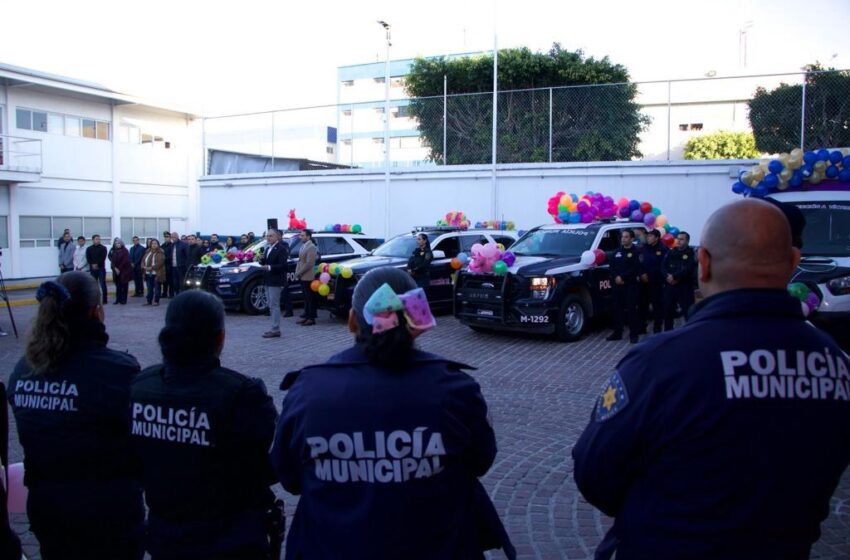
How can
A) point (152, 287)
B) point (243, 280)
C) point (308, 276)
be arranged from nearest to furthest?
point (308, 276)
point (243, 280)
point (152, 287)

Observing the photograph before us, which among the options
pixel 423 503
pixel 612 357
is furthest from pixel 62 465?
pixel 612 357

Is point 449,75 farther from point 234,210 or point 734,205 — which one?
point 734,205

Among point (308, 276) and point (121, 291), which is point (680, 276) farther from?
point (121, 291)

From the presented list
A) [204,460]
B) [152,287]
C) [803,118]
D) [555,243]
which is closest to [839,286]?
[555,243]

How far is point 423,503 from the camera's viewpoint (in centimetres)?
231

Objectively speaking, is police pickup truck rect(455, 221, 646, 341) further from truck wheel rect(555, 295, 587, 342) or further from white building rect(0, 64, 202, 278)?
white building rect(0, 64, 202, 278)

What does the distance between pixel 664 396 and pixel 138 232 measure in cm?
3359

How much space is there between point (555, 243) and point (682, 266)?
2.34 meters

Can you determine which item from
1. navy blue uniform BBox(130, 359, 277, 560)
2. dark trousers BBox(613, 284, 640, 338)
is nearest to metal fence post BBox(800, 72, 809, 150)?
dark trousers BBox(613, 284, 640, 338)

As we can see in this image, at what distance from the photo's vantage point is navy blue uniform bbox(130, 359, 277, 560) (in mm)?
2678

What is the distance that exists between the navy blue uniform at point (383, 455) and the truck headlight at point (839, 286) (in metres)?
7.85

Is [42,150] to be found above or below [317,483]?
above

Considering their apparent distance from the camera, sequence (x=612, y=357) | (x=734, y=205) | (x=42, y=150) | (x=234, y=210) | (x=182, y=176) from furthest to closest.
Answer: (x=182, y=176), (x=42, y=150), (x=234, y=210), (x=612, y=357), (x=734, y=205)

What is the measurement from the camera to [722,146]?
99.6 feet
